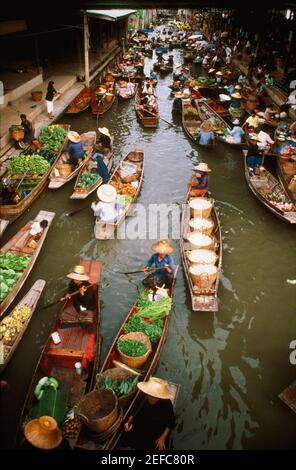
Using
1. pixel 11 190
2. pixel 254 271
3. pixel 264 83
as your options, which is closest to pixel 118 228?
pixel 11 190

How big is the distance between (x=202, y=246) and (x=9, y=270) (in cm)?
485

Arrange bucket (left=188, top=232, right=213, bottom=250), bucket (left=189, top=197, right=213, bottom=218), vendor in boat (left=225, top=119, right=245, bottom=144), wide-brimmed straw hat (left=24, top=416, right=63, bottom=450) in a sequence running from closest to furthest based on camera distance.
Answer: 1. wide-brimmed straw hat (left=24, top=416, right=63, bottom=450)
2. bucket (left=188, top=232, right=213, bottom=250)
3. bucket (left=189, top=197, right=213, bottom=218)
4. vendor in boat (left=225, top=119, right=245, bottom=144)

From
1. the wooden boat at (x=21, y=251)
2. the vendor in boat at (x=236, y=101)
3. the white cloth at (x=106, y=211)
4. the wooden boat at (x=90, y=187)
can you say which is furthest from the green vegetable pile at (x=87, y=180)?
the vendor in boat at (x=236, y=101)

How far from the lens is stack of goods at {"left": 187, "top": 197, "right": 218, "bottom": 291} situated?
764cm

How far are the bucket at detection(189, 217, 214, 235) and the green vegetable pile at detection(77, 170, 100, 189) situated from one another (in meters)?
4.09

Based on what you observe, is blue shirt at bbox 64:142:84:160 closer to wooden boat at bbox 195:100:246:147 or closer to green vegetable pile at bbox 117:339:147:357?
wooden boat at bbox 195:100:246:147

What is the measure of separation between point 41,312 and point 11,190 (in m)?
4.40

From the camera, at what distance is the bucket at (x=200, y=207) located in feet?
32.5

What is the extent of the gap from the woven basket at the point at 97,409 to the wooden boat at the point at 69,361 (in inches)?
20.0

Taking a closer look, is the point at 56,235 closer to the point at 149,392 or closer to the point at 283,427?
the point at 149,392

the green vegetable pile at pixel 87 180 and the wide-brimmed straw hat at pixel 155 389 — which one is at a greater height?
the green vegetable pile at pixel 87 180

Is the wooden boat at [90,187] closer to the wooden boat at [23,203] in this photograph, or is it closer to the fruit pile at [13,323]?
the wooden boat at [23,203]

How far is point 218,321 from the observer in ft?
25.6

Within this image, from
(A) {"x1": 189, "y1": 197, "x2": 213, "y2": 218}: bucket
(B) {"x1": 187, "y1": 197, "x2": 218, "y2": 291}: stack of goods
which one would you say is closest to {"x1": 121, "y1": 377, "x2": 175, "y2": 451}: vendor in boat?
(B) {"x1": 187, "y1": 197, "x2": 218, "y2": 291}: stack of goods
